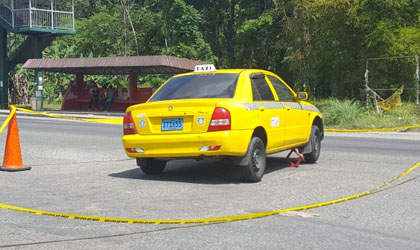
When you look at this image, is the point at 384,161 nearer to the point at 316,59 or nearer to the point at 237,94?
the point at 237,94

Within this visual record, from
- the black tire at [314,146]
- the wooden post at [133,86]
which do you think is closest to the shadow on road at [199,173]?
the black tire at [314,146]

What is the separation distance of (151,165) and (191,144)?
1283mm

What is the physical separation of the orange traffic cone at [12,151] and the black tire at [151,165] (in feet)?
6.79

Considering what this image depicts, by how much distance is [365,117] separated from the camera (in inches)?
823

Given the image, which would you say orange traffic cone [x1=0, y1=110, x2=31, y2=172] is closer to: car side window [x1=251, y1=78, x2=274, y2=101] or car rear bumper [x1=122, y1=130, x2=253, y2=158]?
car rear bumper [x1=122, y1=130, x2=253, y2=158]

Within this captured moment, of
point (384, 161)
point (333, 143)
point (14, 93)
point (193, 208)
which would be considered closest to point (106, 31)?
point (14, 93)

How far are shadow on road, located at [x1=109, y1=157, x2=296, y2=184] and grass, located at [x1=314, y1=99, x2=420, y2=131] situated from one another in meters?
10.5

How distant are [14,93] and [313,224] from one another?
43.7 metres

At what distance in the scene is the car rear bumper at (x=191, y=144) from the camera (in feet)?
24.6

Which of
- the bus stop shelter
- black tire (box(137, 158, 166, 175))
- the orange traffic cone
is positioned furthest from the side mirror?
the bus stop shelter

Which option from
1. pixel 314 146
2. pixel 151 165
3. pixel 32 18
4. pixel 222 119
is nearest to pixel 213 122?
pixel 222 119

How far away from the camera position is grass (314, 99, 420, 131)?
65.4 ft

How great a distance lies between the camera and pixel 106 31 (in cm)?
5097

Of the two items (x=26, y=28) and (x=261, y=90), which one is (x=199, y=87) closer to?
(x=261, y=90)
